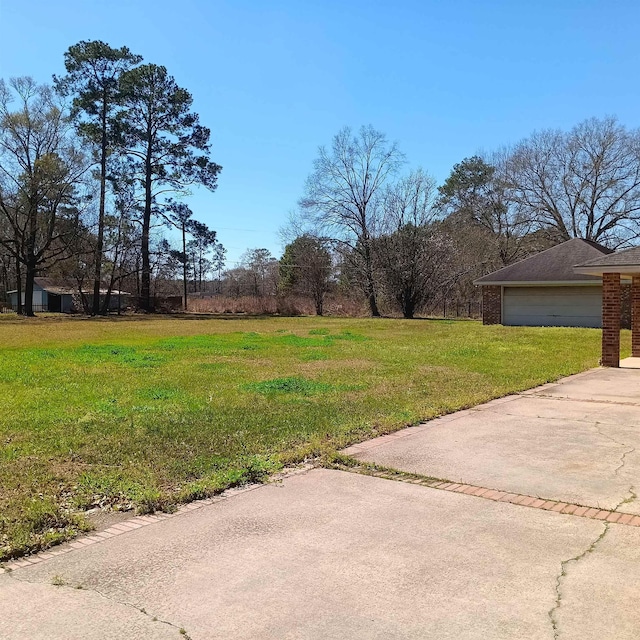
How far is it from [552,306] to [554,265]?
1.72 meters

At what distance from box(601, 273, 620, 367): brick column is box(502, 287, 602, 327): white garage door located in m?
13.1

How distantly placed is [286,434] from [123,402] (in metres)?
2.86

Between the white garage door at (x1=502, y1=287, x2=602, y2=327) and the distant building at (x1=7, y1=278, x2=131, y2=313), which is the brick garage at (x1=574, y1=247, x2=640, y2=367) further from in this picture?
the distant building at (x1=7, y1=278, x2=131, y2=313)

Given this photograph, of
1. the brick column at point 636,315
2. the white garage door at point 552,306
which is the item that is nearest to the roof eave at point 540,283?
the white garage door at point 552,306

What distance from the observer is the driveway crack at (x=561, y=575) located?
8.24 ft

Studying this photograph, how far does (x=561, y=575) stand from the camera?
117 inches

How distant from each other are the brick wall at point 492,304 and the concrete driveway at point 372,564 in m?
21.9

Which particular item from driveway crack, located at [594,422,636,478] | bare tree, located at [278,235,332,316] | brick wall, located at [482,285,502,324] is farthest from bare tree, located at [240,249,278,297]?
driveway crack, located at [594,422,636,478]

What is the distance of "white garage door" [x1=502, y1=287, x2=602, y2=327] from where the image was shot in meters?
24.0

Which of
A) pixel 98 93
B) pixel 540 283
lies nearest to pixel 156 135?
pixel 98 93

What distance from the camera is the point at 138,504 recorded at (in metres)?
4.09

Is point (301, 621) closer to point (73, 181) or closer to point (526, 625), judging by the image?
point (526, 625)

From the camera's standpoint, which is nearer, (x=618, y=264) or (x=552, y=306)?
(x=618, y=264)

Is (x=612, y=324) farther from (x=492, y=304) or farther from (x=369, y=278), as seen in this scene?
(x=369, y=278)
